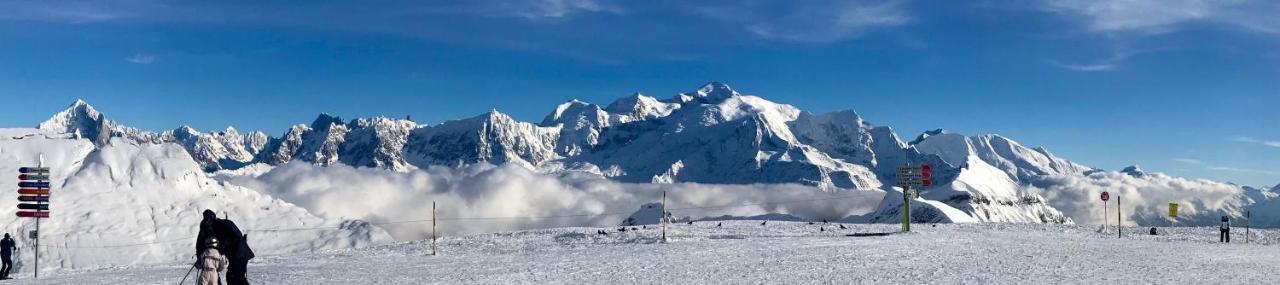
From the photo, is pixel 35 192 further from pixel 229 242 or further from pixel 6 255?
pixel 229 242

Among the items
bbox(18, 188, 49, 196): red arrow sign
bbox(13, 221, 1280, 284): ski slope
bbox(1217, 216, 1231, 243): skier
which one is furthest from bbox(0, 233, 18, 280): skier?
bbox(1217, 216, 1231, 243): skier

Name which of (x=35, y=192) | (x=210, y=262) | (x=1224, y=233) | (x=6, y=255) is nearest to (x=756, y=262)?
(x=210, y=262)

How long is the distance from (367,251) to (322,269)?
1032cm

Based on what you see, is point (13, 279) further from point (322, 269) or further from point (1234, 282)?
point (1234, 282)

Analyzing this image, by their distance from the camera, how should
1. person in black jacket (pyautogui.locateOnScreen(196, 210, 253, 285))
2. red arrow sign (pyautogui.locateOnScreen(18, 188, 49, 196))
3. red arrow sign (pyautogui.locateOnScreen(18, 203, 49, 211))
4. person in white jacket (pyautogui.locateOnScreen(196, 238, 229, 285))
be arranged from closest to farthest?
person in white jacket (pyautogui.locateOnScreen(196, 238, 229, 285)) < person in black jacket (pyautogui.locateOnScreen(196, 210, 253, 285)) < red arrow sign (pyautogui.locateOnScreen(18, 203, 49, 211)) < red arrow sign (pyautogui.locateOnScreen(18, 188, 49, 196))

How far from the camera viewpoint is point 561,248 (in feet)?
138

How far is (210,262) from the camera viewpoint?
67.4ft

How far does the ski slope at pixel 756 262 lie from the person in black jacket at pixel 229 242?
6259 millimetres

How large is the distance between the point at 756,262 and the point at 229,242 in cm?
1556

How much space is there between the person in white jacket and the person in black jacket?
0.18 meters

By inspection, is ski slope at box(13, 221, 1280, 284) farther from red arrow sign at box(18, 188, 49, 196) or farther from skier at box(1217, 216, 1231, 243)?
red arrow sign at box(18, 188, 49, 196)

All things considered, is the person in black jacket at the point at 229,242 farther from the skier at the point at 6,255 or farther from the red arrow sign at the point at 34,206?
the red arrow sign at the point at 34,206

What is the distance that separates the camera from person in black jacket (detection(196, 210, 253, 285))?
2077 cm

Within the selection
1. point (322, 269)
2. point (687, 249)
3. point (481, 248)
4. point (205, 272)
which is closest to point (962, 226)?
point (687, 249)
